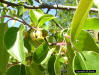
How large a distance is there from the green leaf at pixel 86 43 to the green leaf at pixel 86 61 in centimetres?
6

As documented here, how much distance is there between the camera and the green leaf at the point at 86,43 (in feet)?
2.40

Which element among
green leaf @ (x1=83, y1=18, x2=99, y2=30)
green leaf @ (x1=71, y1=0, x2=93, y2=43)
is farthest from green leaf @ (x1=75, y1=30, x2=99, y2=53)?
green leaf @ (x1=71, y1=0, x2=93, y2=43)

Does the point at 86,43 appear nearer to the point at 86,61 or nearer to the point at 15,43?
the point at 86,61

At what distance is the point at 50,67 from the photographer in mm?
800

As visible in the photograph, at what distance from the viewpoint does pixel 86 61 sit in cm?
67

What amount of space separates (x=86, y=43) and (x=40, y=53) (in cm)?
17

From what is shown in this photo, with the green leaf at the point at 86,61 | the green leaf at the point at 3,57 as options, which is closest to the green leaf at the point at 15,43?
the green leaf at the point at 3,57

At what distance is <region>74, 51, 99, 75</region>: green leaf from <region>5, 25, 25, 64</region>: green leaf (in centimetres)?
18

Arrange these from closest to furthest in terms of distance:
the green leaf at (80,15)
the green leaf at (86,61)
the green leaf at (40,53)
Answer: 1. the green leaf at (80,15)
2. the green leaf at (86,61)
3. the green leaf at (40,53)

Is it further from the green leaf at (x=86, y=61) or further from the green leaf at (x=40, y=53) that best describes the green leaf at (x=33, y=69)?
the green leaf at (x=86, y=61)

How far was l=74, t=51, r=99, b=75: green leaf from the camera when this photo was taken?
638 mm

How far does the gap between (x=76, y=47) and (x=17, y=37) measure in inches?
8.8

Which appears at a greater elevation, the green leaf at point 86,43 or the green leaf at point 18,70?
the green leaf at point 86,43

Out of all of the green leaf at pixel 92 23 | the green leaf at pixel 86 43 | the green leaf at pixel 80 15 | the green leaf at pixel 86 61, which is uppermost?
the green leaf at pixel 80 15
